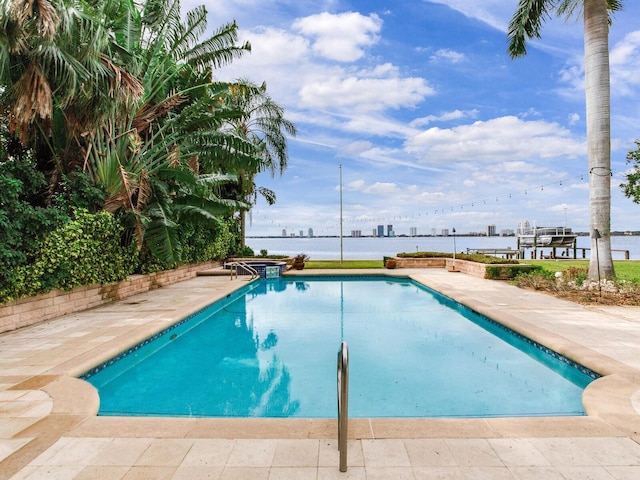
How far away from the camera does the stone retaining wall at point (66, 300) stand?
6.98 meters

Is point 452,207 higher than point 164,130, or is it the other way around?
point 164,130

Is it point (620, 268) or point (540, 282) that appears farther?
point (620, 268)

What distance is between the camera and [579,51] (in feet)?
38.9

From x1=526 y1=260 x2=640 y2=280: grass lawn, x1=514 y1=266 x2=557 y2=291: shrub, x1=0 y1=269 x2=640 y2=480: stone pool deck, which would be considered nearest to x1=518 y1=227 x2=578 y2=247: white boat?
x1=526 y1=260 x2=640 y2=280: grass lawn

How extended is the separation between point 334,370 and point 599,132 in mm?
9812

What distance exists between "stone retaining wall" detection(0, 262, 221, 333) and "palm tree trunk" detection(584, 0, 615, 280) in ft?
41.5

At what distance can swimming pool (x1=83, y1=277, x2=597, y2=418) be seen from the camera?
4676 mm

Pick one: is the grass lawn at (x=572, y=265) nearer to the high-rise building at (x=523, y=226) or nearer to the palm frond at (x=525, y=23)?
the palm frond at (x=525, y=23)

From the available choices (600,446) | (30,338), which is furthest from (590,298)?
(30,338)

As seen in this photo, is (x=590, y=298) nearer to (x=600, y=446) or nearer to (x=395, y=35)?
(x=600, y=446)

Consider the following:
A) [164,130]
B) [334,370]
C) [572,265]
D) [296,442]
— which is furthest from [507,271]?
[296,442]

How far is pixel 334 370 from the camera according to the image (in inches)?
236

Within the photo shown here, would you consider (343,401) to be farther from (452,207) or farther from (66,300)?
(452,207)

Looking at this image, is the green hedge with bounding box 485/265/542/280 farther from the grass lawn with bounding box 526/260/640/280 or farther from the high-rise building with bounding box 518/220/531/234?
the high-rise building with bounding box 518/220/531/234
